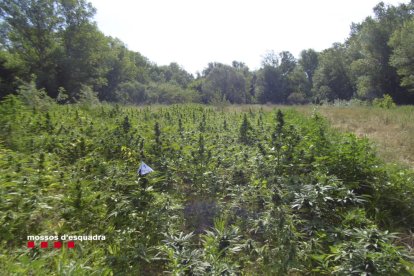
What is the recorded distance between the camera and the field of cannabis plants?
6.72 feet

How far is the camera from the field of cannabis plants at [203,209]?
2049mm

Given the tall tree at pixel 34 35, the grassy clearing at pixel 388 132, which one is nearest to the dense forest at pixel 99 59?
the tall tree at pixel 34 35

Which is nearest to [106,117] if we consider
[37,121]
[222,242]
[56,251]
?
[37,121]

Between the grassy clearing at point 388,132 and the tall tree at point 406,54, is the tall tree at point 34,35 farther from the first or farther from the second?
the tall tree at point 406,54

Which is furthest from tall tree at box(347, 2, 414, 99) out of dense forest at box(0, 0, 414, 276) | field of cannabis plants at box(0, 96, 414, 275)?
field of cannabis plants at box(0, 96, 414, 275)

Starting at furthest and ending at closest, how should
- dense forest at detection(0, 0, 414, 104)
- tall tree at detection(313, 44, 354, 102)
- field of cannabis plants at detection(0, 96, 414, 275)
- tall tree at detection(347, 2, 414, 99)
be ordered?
tall tree at detection(313, 44, 354, 102), tall tree at detection(347, 2, 414, 99), dense forest at detection(0, 0, 414, 104), field of cannabis plants at detection(0, 96, 414, 275)

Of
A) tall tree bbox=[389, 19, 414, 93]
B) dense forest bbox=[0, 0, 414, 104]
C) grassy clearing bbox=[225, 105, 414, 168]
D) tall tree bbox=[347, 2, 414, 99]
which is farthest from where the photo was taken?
tall tree bbox=[347, 2, 414, 99]

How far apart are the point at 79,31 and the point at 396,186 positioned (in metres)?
26.9

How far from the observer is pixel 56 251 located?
2.02 meters

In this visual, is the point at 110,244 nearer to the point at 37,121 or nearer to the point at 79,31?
the point at 37,121

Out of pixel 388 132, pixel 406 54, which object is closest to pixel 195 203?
pixel 388 132

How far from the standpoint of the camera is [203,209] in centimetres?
322

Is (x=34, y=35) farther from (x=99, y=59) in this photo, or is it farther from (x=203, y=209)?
(x=203, y=209)

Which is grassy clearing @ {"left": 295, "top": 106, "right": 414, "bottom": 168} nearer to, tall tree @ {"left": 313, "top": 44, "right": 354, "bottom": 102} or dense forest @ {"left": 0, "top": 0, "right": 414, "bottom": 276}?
dense forest @ {"left": 0, "top": 0, "right": 414, "bottom": 276}
